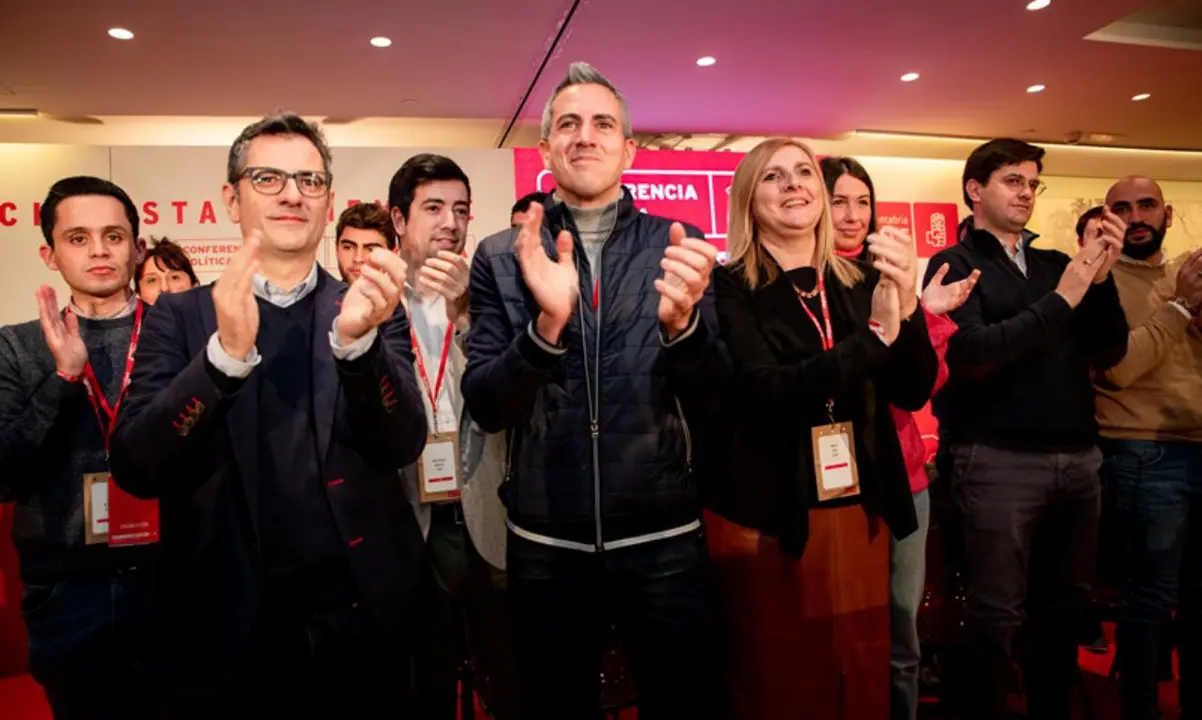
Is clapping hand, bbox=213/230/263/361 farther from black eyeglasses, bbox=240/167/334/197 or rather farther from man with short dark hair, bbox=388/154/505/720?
man with short dark hair, bbox=388/154/505/720

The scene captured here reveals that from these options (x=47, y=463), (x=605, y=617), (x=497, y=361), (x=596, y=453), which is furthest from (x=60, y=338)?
(x=605, y=617)

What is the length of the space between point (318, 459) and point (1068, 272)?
2328mm

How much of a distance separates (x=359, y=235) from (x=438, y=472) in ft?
4.12

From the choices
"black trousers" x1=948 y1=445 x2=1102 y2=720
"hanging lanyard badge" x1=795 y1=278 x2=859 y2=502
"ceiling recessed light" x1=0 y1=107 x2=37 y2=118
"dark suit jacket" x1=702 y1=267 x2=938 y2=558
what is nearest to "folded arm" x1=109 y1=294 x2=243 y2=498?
"dark suit jacket" x1=702 y1=267 x2=938 y2=558

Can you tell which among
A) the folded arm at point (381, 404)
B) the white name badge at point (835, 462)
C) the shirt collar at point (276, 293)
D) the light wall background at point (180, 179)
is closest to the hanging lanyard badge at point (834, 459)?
the white name badge at point (835, 462)

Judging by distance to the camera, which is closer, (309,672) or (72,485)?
(309,672)

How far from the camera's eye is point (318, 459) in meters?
1.43

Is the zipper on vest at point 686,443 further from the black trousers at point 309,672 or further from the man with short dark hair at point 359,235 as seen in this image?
the man with short dark hair at point 359,235

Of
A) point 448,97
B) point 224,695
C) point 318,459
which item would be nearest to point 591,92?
point 318,459

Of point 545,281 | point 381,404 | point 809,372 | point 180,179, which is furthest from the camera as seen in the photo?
point 180,179

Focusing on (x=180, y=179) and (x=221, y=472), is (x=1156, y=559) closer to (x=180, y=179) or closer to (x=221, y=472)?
(x=221, y=472)

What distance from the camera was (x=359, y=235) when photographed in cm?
288

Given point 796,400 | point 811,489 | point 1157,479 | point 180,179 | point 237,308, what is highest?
point 180,179

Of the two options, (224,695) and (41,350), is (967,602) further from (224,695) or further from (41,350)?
(41,350)
